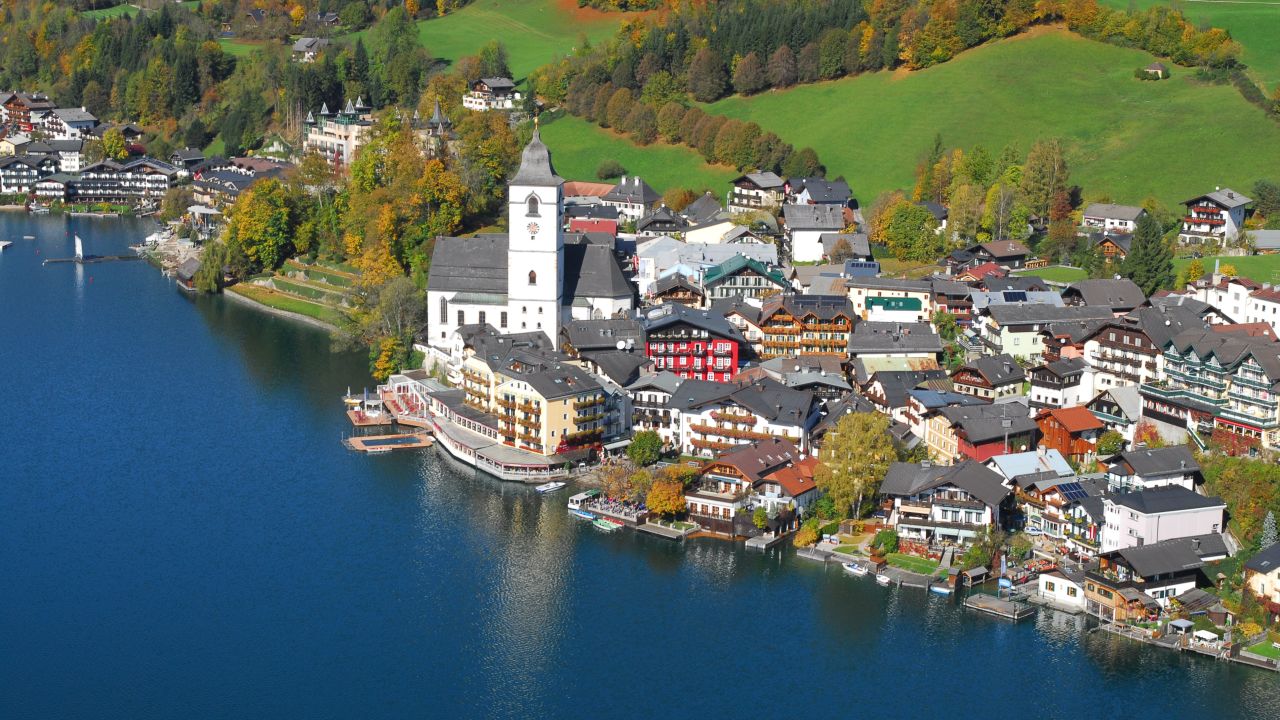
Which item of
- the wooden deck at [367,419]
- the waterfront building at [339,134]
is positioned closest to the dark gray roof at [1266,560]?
the wooden deck at [367,419]

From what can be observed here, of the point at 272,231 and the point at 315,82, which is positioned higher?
the point at 315,82

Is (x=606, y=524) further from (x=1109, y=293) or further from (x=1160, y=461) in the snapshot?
(x=1109, y=293)

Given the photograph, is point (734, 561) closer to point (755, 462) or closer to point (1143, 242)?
point (755, 462)

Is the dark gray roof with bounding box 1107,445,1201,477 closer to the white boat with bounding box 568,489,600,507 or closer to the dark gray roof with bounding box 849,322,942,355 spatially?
the dark gray roof with bounding box 849,322,942,355

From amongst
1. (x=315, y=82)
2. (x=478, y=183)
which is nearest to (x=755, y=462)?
(x=478, y=183)

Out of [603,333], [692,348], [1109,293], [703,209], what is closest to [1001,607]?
[692,348]

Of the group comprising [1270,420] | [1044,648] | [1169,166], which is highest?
[1169,166]

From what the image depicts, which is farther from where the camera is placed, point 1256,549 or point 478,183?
point 478,183
